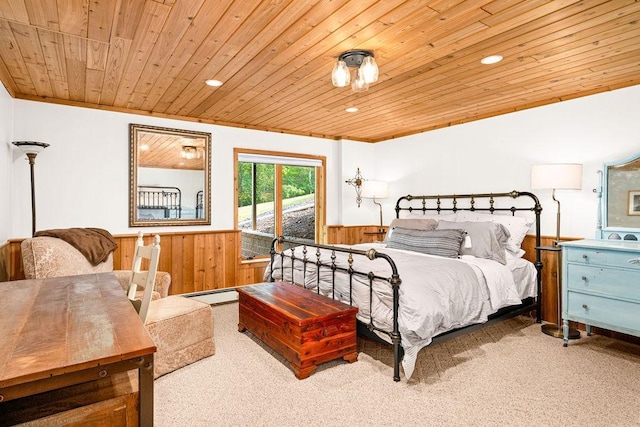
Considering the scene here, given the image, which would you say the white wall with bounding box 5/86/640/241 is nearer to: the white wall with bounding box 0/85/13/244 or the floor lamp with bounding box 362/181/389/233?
the white wall with bounding box 0/85/13/244

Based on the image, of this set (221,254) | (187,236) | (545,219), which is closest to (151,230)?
(187,236)

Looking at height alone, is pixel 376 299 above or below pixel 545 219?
below

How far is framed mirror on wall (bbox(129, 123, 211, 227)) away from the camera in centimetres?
429

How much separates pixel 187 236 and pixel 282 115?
193 centimetres

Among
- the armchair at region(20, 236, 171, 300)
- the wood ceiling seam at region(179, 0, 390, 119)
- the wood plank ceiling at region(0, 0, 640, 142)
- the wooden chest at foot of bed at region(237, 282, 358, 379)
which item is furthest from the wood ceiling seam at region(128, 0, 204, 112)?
the wooden chest at foot of bed at region(237, 282, 358, 379)

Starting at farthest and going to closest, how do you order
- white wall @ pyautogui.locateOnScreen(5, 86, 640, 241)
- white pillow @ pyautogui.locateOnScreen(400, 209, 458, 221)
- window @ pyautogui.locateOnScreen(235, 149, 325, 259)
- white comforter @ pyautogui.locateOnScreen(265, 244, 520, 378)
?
window @ pyautogui.locateOnScreen(235, 149, 325, 259), white pillow @ pyautogui.locateOnScreen(400, 209, 458, 221), white wall @ pyautogui.locateOnScreen(5, 86, 640, 241), white comforter @ pyautogui.locateOnScreen(265, 244, 520, 378)

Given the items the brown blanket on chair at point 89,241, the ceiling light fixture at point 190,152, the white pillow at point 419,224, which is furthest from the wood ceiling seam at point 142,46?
the white pillow at point 419,224

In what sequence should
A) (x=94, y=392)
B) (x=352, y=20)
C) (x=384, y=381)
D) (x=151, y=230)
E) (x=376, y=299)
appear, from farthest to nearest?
1. (x=151, y=230)
2. (x=376, y=299)
3. (x=384, y=381)
4. (x=352, y=20)
5. (x=94, y=392)

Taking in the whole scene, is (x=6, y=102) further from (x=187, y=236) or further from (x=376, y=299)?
(x=376, y=299)

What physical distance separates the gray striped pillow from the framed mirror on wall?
8.10ft

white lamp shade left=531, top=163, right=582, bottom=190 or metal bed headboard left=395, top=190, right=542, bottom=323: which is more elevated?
white lamp shade left=531, top=163, right=582, bottom=190

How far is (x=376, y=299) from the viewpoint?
277cm

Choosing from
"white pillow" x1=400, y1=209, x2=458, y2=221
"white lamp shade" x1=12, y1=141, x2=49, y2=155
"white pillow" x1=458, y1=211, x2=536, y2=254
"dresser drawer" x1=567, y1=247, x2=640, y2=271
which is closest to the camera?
"dresser drawer" x1=567, y1=247, x2=640, y2=271

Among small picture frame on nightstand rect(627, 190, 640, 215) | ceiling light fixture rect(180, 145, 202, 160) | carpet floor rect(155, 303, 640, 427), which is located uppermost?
ceiling light fixture rect(180, 145, 202, 160)
